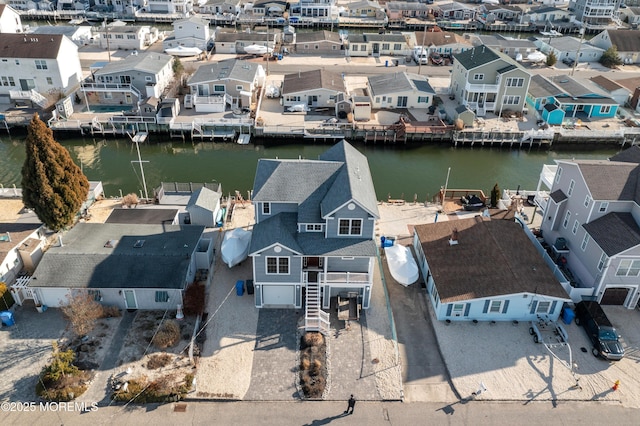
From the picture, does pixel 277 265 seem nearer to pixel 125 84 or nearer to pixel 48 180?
pixel 48 180

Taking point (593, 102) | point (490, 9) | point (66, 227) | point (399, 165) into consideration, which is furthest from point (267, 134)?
point (490, 9)

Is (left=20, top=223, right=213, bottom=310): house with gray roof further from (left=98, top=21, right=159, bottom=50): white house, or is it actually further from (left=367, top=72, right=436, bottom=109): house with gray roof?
(left=98, top=21, right=159, bottom=50): white house

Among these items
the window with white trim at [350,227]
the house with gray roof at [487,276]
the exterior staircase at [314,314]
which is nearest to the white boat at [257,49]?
the house with gray roof at [487,276]

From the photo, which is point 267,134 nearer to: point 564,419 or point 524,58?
point 564,419

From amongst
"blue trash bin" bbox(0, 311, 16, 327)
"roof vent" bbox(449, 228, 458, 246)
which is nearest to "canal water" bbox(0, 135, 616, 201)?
"roof vent" bbox(449, 228, 458, 246)

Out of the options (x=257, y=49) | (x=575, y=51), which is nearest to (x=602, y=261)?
(x=575, y=51)

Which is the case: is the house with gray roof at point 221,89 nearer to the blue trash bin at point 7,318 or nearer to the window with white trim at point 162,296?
the window with white trim at point 162,296
